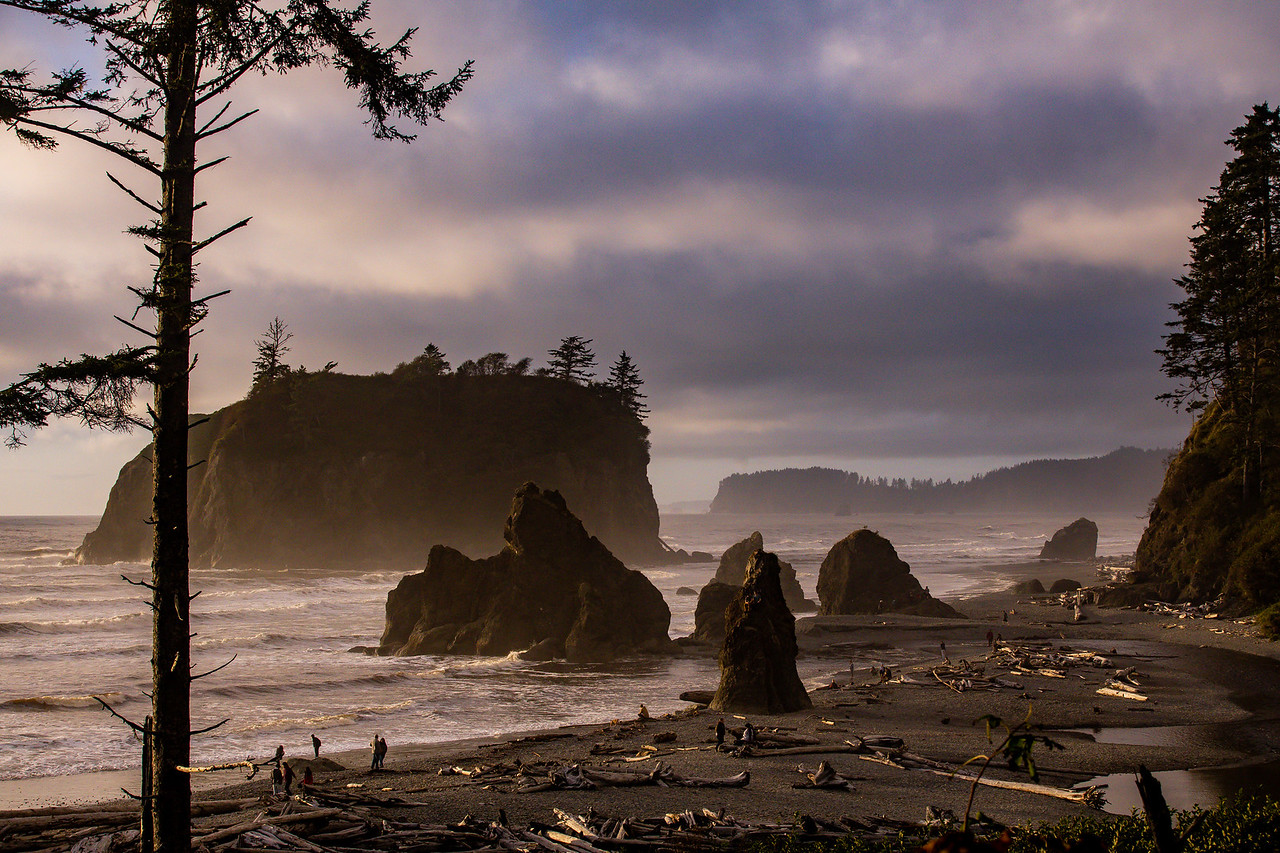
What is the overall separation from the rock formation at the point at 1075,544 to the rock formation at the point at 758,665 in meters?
99.7

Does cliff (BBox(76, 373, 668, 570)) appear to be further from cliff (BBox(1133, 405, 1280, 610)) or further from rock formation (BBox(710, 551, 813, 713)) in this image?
rock formation (BBox(710, 551, 813, 713))

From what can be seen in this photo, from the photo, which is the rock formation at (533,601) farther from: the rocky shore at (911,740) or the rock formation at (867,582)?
the rock formation at (867,582)

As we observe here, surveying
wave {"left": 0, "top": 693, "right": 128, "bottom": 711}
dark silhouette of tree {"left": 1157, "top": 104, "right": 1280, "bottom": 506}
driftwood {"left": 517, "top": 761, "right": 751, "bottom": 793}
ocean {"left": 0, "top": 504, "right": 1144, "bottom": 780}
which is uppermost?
dark silhouette of tree {"left": 1157, "top": 104, "right": 1280, "bottom": 506}

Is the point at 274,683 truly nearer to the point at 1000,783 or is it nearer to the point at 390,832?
the point at 390,832

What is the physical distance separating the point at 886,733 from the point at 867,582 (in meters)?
33.3

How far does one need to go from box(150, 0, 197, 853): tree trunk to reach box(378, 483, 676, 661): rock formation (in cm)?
3228

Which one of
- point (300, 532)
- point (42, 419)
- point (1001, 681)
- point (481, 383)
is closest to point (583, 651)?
point (1001, 681)

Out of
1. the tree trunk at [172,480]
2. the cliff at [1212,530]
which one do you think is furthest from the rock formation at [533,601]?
the tree trunk at [172,480]

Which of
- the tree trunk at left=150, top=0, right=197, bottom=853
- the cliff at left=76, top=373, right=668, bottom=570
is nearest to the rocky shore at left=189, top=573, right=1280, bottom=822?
the tree trunk at left=150, top=0, right=197, bottom=853

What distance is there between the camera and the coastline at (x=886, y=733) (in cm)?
1603

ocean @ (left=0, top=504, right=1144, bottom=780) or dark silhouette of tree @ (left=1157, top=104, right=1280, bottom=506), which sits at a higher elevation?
dark silhouette of tree @ (left=1157, top=104, right=1280, bottom=506)

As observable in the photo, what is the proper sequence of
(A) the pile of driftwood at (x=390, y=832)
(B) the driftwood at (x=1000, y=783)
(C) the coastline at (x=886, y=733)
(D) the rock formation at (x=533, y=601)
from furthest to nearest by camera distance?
(D) the rock formation at (x=533, y=601), (B) the driftwood at (x=1000, y=783), (C) the coastline at (x=886, y=733), (A) the pile of driftwood at (x=390, y=832)

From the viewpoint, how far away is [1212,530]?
153 feet

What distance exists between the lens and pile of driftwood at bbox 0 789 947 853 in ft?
37.9
